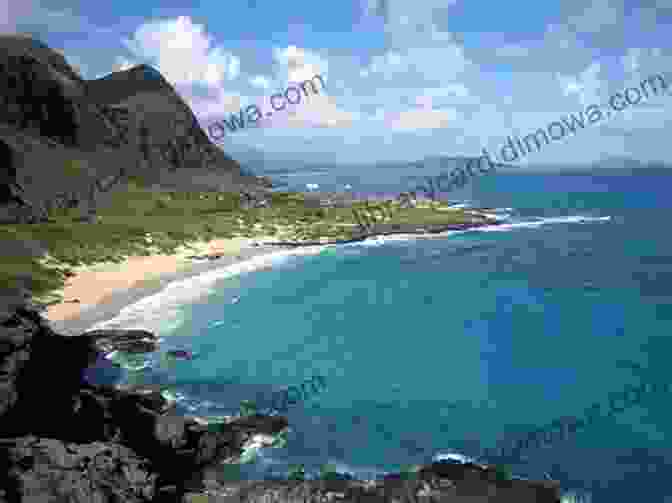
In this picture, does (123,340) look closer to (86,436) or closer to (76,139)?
(86,436)

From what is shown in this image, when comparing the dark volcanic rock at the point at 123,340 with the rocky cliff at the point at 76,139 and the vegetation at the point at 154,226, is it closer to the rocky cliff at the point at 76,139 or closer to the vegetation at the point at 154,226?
the vegetation at the point at 154,226

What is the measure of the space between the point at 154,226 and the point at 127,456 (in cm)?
8185

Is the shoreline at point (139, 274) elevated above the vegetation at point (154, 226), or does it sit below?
below

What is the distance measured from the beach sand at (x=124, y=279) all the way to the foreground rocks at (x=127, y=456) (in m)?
21.9

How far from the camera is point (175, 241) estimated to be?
3848 inches

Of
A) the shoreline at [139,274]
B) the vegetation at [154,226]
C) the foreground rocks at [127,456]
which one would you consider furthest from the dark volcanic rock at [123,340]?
the vegetation at [154,226]

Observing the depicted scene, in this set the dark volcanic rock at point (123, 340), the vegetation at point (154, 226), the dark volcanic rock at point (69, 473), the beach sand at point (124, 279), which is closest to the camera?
the dark volcanic rock at point (69, 473)

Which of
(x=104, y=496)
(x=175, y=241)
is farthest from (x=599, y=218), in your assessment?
(x=104, y=496)

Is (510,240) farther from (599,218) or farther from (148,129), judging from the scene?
(148,129)

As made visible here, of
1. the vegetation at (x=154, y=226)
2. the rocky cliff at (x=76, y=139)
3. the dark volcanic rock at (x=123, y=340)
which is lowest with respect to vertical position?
the dark volcanic rock at (x=123, y=340)

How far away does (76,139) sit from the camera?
142000 millimetres

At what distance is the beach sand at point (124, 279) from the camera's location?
56.7 meters

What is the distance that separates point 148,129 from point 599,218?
133m

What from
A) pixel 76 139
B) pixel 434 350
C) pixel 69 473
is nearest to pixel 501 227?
pixel 434 350
